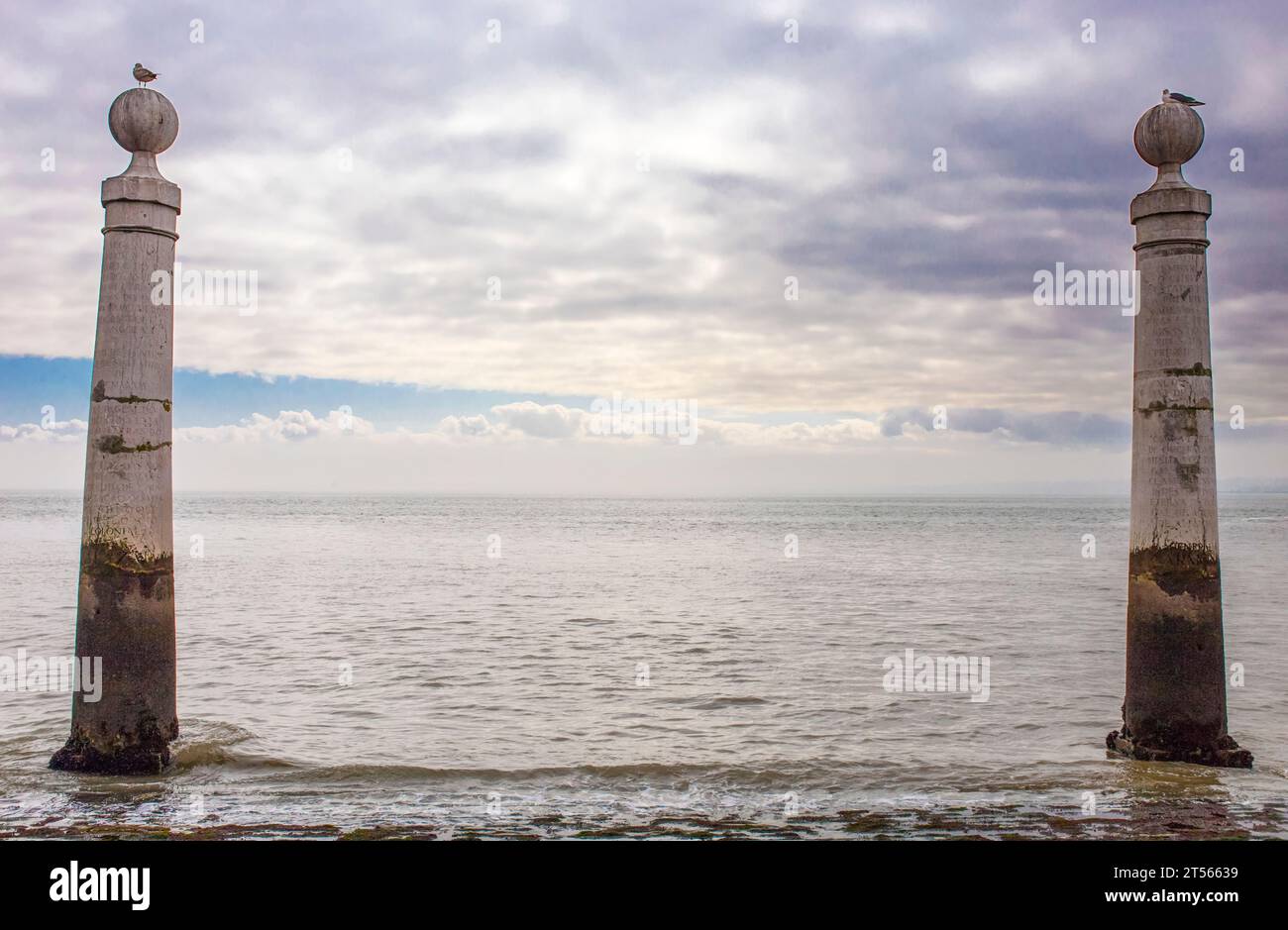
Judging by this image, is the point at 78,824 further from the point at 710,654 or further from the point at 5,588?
the point at 5,588

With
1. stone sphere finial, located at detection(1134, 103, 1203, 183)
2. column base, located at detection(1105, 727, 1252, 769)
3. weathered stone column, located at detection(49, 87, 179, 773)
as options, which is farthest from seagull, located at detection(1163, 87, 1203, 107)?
weathered stone column, located at detection(49, 87, 179, 773)

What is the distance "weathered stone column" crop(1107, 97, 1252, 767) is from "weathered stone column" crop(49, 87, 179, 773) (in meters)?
9.05

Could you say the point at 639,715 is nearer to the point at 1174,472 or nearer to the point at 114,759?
the point at 114,759

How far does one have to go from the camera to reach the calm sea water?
9.30 metres

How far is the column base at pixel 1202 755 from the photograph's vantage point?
985 cm

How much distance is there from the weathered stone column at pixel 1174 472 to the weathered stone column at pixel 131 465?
9.05m

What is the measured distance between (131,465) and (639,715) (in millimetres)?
8058

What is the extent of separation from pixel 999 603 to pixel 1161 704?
20.7 metres

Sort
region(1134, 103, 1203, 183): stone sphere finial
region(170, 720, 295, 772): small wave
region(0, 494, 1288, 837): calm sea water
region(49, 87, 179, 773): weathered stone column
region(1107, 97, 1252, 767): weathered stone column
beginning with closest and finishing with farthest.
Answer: region(0, 494, 1288, 837): calm sea water
region(49, 87, 179, 773): weathered stone column
region(1107, 97, 1252, 767): weathered stone column
region(1134, 103, 1203, 183): stone sphere finial
region(170, 720, 295, 772): small wave

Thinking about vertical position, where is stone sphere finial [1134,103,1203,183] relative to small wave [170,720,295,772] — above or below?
above

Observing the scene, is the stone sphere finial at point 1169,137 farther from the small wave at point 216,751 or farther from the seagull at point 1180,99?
the small wave at point 216,751

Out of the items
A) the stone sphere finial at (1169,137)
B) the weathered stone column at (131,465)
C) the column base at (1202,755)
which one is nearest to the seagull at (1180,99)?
the stone sphere finial at (1169,137)

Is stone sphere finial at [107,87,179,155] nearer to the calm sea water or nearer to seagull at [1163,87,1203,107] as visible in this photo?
the calm sea water

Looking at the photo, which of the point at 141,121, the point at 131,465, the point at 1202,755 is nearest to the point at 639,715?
the point at 1202,755
